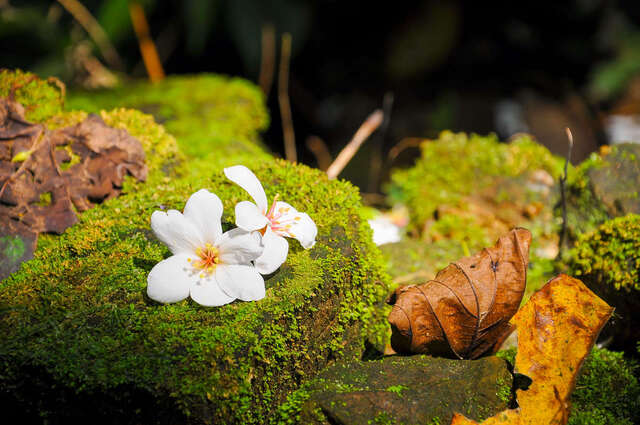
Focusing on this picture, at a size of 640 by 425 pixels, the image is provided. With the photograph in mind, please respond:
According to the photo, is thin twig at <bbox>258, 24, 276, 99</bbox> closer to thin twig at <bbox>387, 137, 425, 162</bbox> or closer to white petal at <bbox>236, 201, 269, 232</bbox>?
thin twig at <bbox>387, 137, 425, 162</bbox>

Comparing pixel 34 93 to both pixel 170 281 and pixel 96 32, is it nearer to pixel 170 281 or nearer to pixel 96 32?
pixel 170 281

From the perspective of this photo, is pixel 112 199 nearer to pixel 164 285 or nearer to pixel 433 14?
pixel 164 285

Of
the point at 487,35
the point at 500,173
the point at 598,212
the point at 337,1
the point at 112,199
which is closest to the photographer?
the point at 112,199

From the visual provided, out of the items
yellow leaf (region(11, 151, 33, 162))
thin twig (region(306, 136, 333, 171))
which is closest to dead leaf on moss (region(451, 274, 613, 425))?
yellow leaf (region(11, 151, 33, 162))

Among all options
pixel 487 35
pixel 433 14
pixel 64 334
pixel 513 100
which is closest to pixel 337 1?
pixel 433 14

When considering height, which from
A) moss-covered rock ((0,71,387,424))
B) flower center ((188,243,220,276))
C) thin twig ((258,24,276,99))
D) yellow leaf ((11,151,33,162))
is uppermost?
thin twig ((258,24,276,99))

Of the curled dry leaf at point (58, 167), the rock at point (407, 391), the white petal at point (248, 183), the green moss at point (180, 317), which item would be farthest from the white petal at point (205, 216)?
the curled dry leaf at point (58, 167)
